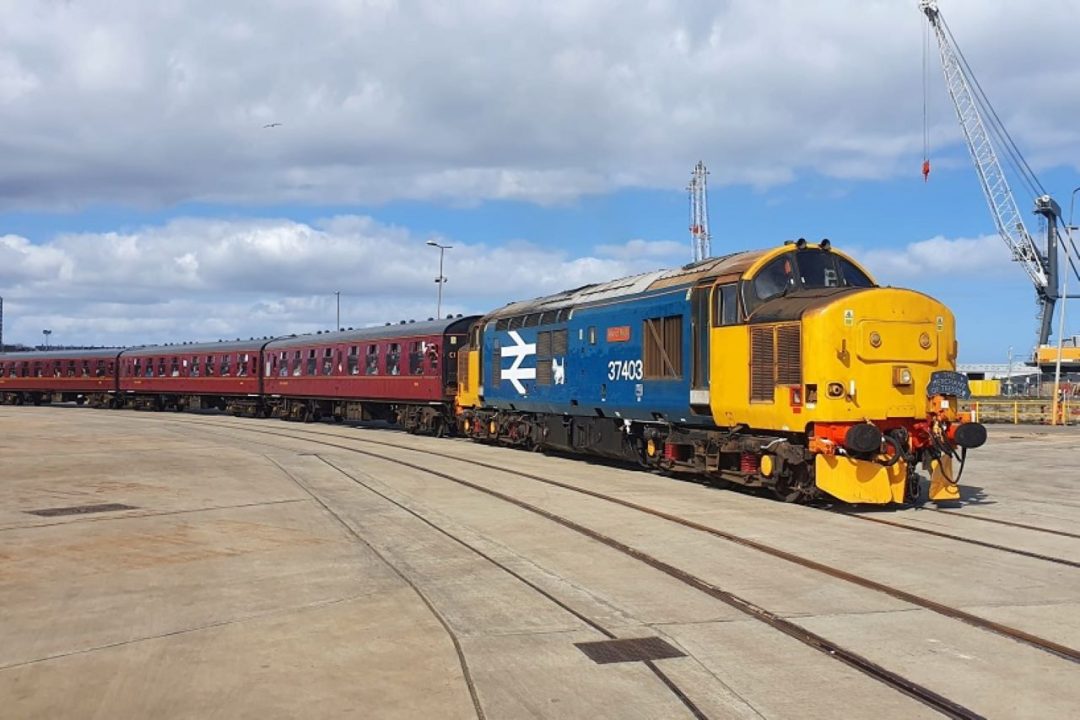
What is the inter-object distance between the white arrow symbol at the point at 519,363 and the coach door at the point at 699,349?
713cm

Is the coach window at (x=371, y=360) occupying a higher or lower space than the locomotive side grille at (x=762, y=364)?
higher

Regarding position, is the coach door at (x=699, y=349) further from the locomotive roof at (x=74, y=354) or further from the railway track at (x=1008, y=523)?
the locomotive roof at (x=74, y=354)

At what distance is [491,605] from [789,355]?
713 cm

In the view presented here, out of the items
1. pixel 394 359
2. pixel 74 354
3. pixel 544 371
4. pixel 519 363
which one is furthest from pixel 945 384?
pixel 74 354

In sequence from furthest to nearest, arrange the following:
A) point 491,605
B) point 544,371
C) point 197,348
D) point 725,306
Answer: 1. point 197,348
2. point 544,371
3. point 725,306
4. point 491,605

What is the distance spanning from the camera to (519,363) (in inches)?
907

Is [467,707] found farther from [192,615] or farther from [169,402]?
[169,402]

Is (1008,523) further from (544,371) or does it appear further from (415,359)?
(415,359)

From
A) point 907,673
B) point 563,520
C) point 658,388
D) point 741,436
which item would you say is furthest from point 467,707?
point 658,388

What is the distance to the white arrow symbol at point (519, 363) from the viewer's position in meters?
22.3

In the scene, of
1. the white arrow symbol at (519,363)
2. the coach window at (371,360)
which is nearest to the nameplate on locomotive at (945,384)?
the white arrow symbol at (519,363)

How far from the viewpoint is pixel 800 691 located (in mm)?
5641

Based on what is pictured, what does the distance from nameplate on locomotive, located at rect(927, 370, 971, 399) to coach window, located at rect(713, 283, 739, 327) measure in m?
2.89

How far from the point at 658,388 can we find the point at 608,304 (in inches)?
116
